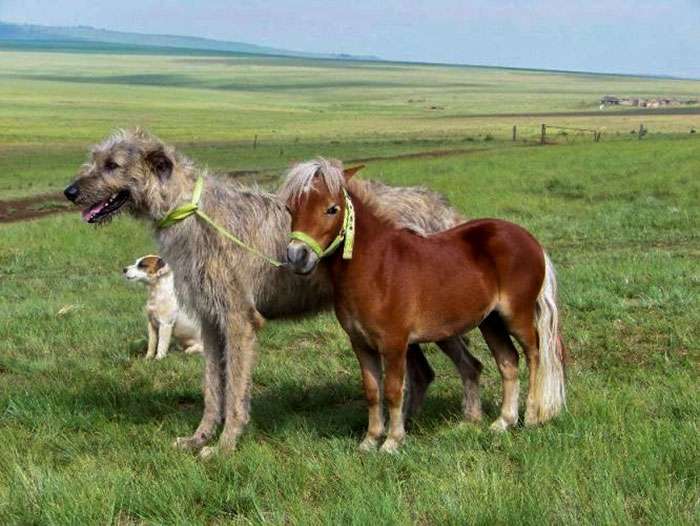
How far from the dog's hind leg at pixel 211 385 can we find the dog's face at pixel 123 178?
3.61 feet

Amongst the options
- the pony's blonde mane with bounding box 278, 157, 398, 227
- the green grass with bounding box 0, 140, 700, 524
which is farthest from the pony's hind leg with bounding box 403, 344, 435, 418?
the pony's blonde mane with bounding box 278, 157, 398, 227

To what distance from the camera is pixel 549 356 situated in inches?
275

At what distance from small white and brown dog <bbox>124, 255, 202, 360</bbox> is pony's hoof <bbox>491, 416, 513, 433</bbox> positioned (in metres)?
4.83

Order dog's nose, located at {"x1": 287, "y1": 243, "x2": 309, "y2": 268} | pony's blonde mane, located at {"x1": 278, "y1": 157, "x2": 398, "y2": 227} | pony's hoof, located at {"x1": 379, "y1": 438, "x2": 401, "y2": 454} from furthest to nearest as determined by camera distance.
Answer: pony's hoof, located at {"x1": 379, "y1": 438, "x2": 401, "y2": 454} < pony's blonde mane, located at {"x1": 278, "y1": 157, "x2": 398, "y2": 227} < dog's nose, located at {"x1": 287, "y1": 243, "x2": 309, "y2": 268}

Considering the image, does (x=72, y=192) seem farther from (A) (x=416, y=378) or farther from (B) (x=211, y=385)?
(A) (x=416, y=378)

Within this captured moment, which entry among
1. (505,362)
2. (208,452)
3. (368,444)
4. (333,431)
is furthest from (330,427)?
(505,362)

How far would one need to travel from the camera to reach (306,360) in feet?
31.3

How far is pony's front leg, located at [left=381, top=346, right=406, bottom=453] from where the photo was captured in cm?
644

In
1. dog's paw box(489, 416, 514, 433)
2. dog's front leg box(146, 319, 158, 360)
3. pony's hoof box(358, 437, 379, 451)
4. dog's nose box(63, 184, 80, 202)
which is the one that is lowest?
dog's front leg box(146, 319, 158, 360)

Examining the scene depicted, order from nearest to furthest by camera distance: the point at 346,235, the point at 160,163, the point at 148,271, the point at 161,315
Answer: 1. the point at 346,235
2. the point at 160,163
3. the point at 161,315
4. the point at 148,271

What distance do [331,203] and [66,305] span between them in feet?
28.8

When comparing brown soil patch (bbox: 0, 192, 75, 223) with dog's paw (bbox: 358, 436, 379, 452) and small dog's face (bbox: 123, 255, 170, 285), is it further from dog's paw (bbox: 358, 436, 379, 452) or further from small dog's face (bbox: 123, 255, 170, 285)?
dog's paw (bbox: 358, 436, 379, 452)

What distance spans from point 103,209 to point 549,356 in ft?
11.6

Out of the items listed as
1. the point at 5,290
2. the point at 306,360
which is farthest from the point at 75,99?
the point at 306,360
